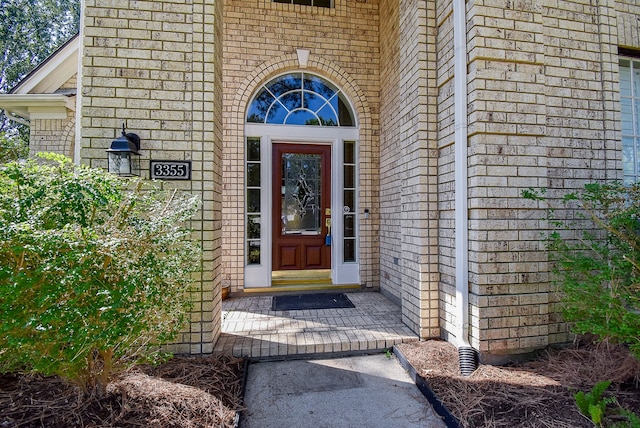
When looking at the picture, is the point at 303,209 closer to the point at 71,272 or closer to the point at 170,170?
the point at 170,170

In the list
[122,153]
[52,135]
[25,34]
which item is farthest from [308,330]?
[25,34]

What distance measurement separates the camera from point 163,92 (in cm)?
271

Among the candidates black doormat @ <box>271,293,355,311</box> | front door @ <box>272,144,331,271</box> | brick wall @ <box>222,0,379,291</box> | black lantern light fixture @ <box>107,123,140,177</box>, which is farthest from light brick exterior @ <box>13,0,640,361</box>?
front door @ <box>272,144,331,271</box>

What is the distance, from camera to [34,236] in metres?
1.47

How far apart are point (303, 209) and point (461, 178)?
9.13ft

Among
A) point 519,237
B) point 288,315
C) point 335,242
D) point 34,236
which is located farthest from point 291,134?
point 34,236

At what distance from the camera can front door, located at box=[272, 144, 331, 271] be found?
16.0 ft

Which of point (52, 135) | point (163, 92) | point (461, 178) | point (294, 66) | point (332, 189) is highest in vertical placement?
point (294, 66)

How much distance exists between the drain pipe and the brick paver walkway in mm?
590

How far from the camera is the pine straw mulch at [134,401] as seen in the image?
175 cm

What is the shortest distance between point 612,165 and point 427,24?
218 centimetres

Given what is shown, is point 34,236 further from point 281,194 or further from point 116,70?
point 281,194

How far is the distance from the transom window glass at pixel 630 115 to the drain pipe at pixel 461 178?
7.49ft

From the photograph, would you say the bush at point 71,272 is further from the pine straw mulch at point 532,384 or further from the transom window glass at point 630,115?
the transom window glass at point 630,115
